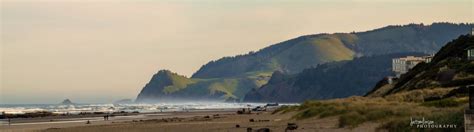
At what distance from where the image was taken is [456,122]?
2134 cm

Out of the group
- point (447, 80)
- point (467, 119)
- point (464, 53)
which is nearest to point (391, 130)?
point (467, 119)

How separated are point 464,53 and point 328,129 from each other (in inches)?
2087

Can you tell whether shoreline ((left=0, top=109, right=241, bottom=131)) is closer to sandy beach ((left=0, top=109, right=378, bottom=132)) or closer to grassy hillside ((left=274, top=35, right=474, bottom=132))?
sandy beach ((left=0, top=109, right=378, bottom=132))

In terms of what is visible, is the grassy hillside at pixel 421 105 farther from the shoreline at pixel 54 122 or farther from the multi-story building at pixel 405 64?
the multi-story building at pixel 405 64

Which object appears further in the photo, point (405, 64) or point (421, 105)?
point (405, 64)
